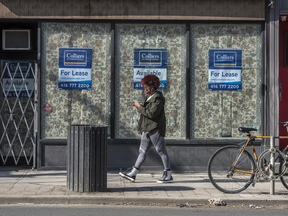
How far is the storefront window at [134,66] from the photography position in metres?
8.41

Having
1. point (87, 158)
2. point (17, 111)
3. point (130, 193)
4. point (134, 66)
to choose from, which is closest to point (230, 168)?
point (130, 193)

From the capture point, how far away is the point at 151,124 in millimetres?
6777

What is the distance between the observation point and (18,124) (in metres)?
8.78

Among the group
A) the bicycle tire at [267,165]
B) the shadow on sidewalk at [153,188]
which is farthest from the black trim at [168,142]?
the bicycle tire at [267,165]

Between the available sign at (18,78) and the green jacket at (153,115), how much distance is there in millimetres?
3373

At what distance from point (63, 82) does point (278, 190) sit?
508 cm

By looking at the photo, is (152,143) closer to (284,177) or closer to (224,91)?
(284,177)

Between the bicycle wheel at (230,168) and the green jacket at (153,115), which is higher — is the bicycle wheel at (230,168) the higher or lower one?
the lower one

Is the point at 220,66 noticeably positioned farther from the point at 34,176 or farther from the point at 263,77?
the point at 34,176

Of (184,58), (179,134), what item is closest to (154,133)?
(179,134)

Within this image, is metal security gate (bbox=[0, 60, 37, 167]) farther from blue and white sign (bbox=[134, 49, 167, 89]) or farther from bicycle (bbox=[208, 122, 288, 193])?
bicycle (bbox=[208, 122, 288, 193])

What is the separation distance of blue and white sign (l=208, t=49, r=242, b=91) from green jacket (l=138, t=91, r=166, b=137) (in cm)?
214

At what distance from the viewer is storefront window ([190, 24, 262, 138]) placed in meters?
8.48

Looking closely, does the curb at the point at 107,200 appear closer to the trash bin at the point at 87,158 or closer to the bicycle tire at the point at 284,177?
the trash bin at the point at 87,158
